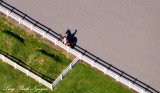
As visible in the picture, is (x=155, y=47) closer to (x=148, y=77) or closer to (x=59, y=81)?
(x=148, y=77)

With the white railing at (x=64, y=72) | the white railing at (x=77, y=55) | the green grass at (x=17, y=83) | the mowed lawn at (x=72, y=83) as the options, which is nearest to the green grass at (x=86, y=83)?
the mowed lawn at (x=72, y=83)

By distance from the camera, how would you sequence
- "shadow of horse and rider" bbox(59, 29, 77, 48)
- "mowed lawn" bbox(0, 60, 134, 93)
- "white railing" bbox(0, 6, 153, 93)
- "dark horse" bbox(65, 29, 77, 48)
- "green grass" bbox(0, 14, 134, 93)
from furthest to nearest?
"dark horse" bbox(65, 29, 77, 48), "shadow of horse and rider" bbox(59, 29, 77, 48), "green grass" bbox(0, 14, 134, 93), "mowed lawn" bbox(0, 60, 134, 93), "white railing" bbox(0, 6, 153, 93)

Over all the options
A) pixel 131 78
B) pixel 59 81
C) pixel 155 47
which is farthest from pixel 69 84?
pixel 155 47

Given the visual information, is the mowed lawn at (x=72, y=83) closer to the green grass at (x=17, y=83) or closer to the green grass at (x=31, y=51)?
the green grass at (x=17, y=83)

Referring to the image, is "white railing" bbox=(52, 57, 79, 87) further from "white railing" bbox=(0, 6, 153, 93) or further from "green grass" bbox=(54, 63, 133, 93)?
"green grass" bbox=(54, 63, 133, 93)

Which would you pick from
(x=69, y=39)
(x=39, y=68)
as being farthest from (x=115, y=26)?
(x=39, y=68)

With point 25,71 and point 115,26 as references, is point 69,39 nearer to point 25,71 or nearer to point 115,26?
point 115,26

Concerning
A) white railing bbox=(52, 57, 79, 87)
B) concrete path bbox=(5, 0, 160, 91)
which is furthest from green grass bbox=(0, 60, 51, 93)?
concrete path bbox=(5, 0, 160, 91)
